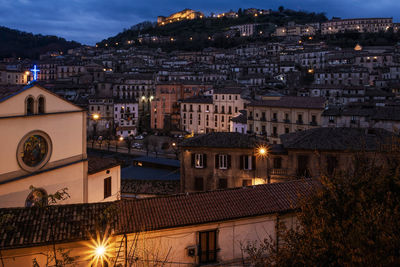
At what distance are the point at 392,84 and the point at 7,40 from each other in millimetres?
181358

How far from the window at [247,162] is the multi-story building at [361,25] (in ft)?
456

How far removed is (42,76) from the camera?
11181 cm

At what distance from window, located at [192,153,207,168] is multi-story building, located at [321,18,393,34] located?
5506 inches

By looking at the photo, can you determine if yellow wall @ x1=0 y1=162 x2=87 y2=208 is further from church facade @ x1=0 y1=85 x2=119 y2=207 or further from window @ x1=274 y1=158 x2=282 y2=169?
window @ x1=274 y1=158 x2=282 y2=169

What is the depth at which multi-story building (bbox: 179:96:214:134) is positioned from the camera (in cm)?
7026

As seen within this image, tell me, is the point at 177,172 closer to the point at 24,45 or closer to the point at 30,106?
the point at 30,106

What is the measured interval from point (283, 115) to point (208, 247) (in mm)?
37196

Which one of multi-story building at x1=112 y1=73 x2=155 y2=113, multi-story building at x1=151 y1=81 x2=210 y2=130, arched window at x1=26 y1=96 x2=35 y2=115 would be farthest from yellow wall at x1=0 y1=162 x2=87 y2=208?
multi-story building at x1=112 y1=73 x2=155 y2=113

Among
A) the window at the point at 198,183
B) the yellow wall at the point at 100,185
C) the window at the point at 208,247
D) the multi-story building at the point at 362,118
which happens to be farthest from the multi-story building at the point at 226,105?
the window at the point at 208,247

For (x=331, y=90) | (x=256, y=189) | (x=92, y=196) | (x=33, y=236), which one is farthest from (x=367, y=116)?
(x=33, y=236)

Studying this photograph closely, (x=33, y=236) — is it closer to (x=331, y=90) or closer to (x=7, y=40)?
(x=331, y=90)

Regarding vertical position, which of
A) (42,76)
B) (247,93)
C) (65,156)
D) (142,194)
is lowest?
(142,194)

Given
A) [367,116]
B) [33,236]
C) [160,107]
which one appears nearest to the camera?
[33,236]

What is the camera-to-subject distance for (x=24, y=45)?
180m
